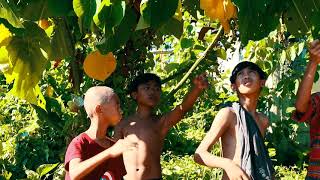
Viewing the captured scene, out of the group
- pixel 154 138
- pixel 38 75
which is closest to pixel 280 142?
pixel 154 138

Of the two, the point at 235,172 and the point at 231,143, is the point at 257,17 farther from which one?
the point at 231,143

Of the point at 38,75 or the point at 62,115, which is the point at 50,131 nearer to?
the point at 62,115

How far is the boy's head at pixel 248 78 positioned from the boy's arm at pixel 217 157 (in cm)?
12

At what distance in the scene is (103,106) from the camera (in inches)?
86.2

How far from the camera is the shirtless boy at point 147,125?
8.12ft

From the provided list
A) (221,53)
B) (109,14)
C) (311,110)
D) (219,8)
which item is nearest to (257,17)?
(219,8)

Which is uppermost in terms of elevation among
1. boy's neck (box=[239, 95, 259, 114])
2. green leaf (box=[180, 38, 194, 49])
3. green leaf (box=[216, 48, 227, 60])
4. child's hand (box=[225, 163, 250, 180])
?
green leaf (box=[180, 38, 194, 49])

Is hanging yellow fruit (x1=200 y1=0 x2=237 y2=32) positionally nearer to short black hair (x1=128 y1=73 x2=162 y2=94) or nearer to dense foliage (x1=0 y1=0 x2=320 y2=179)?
dense foliage (x1=0 y1=0 x2=320 y2=179)

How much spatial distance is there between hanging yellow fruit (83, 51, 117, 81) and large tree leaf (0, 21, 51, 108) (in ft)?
1.34

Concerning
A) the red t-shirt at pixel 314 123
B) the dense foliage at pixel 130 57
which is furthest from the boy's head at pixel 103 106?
the red t-shirt at pixel 314 123

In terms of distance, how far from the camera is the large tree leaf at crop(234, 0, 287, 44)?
1444 mm

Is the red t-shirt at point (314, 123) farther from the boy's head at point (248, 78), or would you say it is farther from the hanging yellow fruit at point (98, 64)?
the hanging yellow fruit at point (98, 64)

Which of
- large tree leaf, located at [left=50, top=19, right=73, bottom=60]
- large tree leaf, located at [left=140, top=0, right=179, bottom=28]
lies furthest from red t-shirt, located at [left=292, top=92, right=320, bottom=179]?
large tree leaf, located at [left=140, top=0, right=179, bottom=28]

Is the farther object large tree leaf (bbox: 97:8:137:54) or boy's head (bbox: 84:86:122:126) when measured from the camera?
boy's head (bbox: 84:86:122:126)
